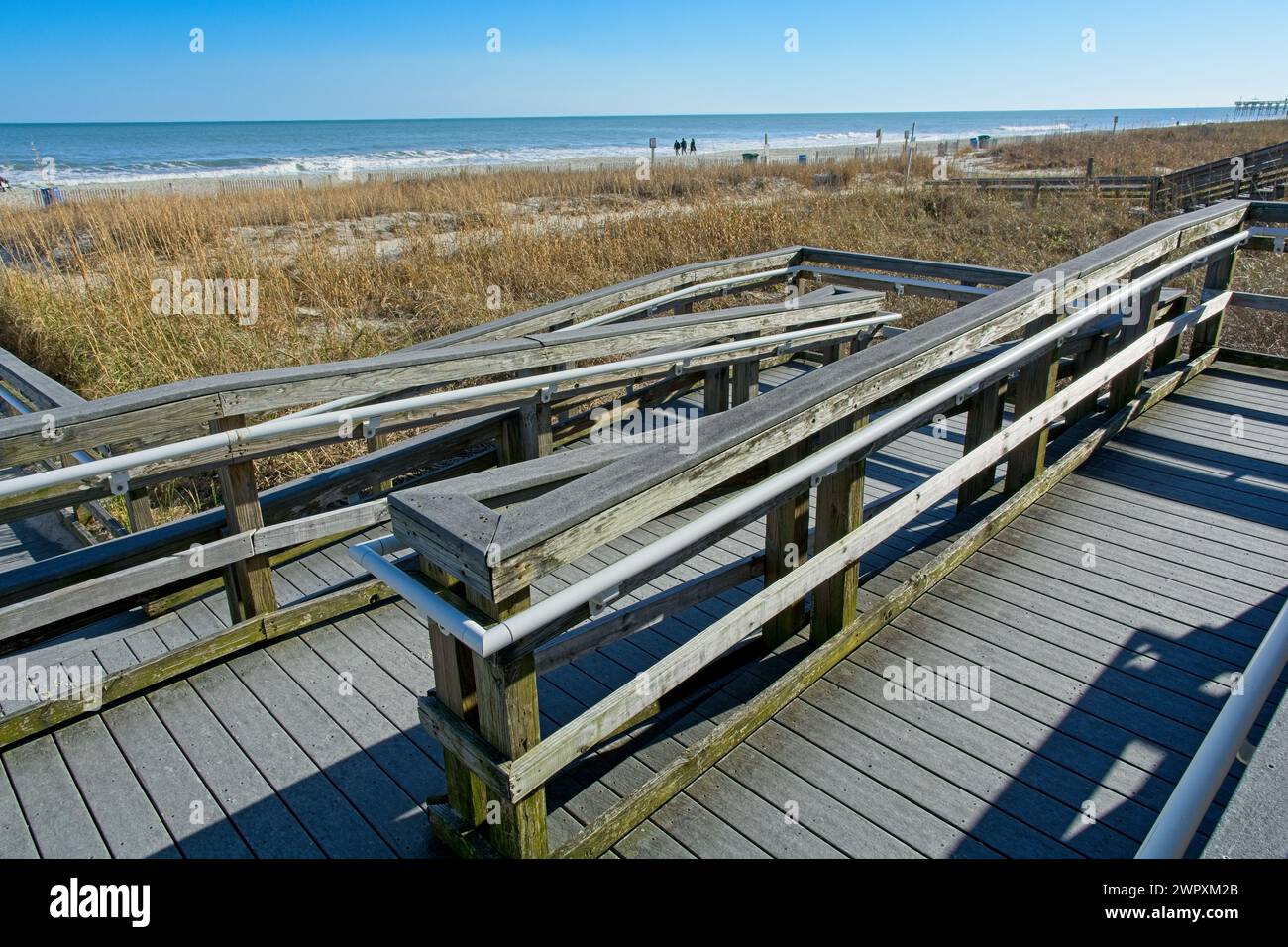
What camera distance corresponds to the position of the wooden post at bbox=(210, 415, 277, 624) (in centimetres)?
304

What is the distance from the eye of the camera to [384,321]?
1010cm

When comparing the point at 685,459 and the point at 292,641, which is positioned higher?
the point at 685,459

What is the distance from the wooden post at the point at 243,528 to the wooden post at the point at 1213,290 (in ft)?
17.6

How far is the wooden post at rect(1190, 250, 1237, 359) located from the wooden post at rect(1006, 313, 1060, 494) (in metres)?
2.22

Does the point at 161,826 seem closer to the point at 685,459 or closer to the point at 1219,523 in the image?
the point at 685,459

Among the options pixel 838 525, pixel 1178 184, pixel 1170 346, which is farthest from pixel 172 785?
pixel 1178 184

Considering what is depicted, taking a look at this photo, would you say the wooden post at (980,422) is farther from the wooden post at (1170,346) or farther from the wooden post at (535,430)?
the wooden post at (1170,346)

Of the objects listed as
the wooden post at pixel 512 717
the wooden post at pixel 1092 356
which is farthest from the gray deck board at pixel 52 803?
the wooden post at pixel 1092 356

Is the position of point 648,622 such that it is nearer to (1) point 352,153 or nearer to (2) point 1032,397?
(2) point 1032,397

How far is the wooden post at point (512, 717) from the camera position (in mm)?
1795

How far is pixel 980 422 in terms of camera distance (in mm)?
3752

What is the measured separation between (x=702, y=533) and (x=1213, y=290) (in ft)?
16.3
